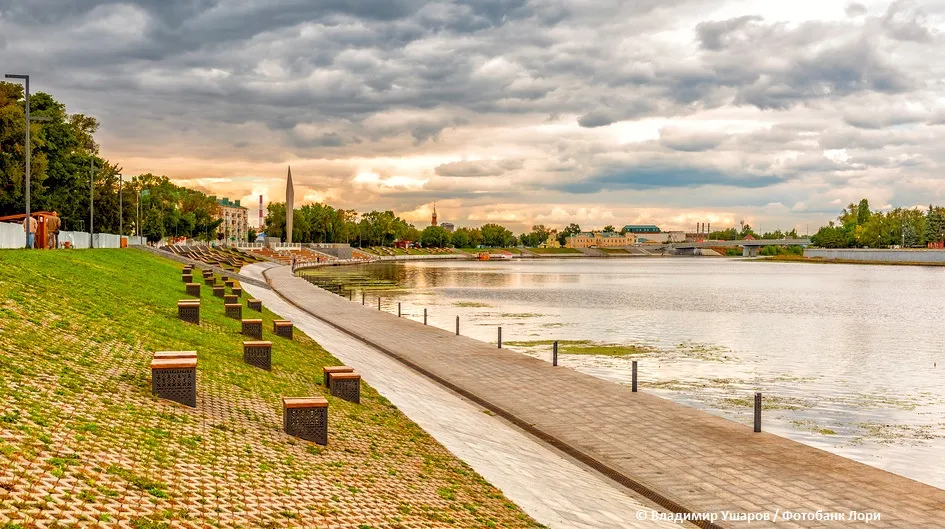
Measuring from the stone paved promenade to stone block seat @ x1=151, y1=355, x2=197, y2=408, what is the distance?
7540mm

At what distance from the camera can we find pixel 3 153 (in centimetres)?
5322

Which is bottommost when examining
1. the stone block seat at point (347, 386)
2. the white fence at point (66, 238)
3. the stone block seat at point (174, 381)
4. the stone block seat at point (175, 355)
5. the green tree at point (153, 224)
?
the stone block seat at point (347, 386)

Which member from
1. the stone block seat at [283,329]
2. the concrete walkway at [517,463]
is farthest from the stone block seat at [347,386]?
the stone block seat at [283,329]

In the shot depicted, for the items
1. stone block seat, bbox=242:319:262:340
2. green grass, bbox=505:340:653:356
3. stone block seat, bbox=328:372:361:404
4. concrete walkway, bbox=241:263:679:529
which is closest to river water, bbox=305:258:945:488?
green grass, bbox=505:340:653:356

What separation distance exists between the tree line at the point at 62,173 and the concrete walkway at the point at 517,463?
2910 centimetres

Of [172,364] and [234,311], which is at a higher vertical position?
[172,364]

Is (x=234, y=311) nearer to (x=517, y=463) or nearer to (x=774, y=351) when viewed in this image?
(x=517, y=463)

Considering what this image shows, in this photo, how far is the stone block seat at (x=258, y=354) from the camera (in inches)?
757

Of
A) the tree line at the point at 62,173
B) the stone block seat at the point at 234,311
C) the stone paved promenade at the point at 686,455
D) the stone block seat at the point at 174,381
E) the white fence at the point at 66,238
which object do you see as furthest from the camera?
the tree line at the point at 62,173

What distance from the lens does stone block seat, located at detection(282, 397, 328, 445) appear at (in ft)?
42.5

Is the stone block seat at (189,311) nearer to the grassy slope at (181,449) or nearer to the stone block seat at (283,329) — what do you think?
the stone block seat at (283,329)

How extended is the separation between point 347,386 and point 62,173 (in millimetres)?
64626

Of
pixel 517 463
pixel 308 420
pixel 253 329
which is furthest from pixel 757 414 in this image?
pixel 253 329

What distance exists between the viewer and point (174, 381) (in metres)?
13.3
